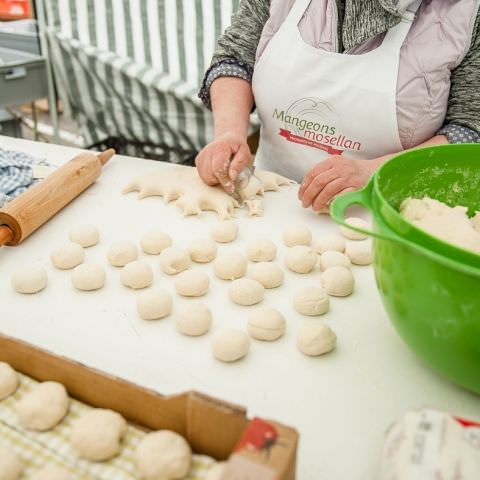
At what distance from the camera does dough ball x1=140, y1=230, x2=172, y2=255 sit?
44.1 inches

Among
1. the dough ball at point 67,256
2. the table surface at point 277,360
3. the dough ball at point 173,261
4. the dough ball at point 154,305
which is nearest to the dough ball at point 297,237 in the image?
the table surface at point 277,360

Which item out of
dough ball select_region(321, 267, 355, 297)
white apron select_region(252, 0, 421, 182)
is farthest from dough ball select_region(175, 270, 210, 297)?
white apron select_region(252, 0, 421, 182)

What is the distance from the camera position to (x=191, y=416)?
1.91ft

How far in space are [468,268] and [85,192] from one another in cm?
108

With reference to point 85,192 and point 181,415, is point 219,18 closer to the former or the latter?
point 85,192

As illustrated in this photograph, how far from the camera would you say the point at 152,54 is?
9.22ft

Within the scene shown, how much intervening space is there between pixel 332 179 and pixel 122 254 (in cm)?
53

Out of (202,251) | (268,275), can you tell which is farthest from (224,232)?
(268,275)

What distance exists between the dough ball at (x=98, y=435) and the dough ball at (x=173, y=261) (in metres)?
0.43

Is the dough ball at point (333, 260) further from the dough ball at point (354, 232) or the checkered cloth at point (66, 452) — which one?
the checkered cloth at point (66, 452)

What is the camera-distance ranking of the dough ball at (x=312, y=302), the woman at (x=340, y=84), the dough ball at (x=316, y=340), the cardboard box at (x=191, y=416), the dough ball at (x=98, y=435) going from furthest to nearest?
the woman at (x=340, y=84), the dough ball at (x=312, y=302), the dough ball at (x=316, y=340), the dough ball at (x=98, y=435), the cardboard box at (x=191, y=416)

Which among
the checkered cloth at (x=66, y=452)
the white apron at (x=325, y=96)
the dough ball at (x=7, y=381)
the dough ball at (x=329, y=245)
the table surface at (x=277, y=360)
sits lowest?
the table surface at (x=277, y=360)

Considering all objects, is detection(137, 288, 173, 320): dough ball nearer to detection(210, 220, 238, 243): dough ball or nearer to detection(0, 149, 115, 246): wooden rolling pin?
detection(210, 220, 238, 243): dough ball

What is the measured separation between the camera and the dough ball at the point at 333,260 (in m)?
1.06
